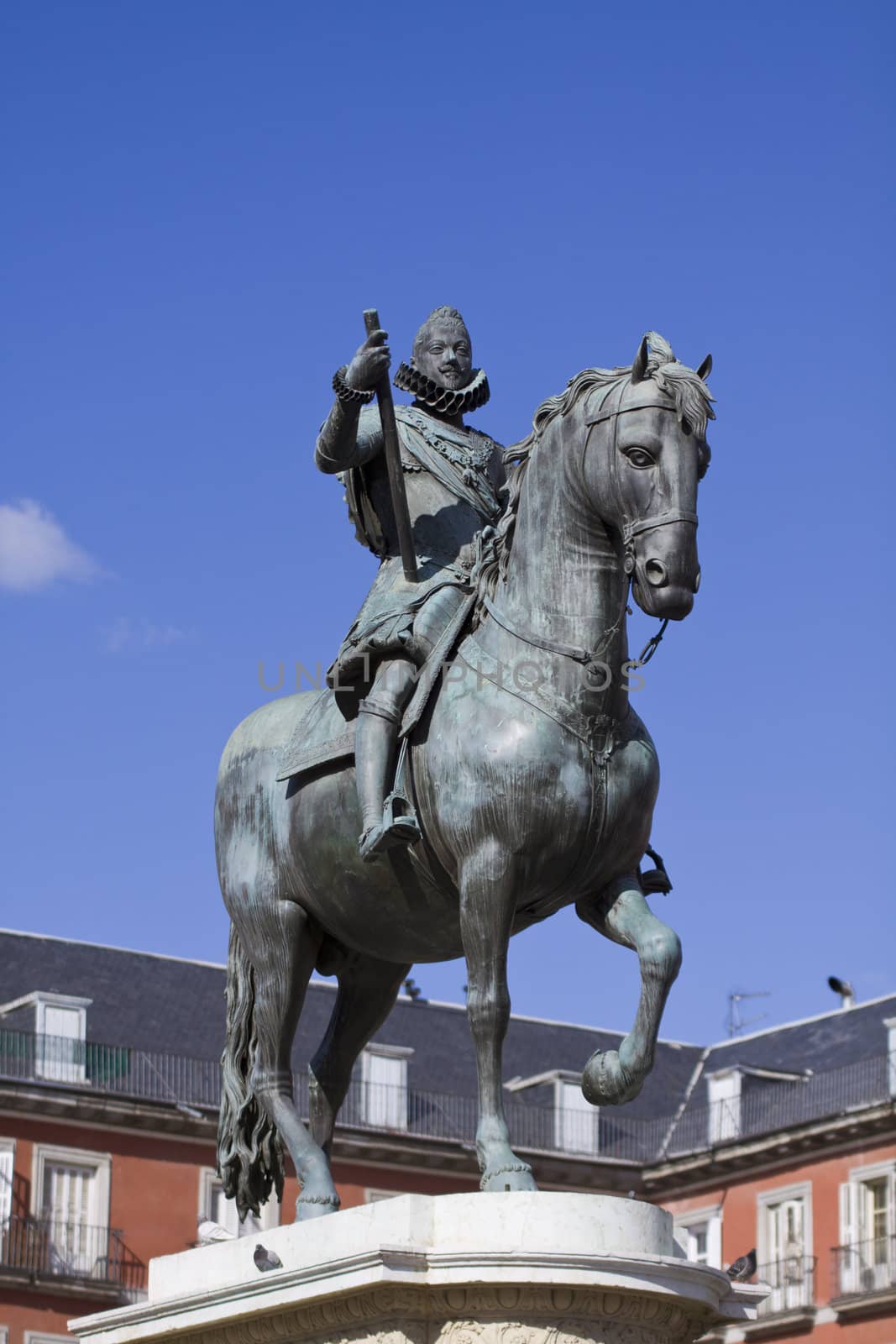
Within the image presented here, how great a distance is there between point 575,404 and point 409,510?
1.64m

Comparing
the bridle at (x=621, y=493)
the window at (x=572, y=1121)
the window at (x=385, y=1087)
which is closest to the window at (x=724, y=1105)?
the window at (x=572, y=1121)

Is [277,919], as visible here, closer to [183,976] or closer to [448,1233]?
[448,1233]

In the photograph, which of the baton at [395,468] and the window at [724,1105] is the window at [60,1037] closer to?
the window at [724,1105]

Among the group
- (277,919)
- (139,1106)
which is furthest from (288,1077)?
(139,1106)

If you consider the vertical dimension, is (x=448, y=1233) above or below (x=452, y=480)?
below

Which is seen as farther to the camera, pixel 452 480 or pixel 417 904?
pixel 452 480

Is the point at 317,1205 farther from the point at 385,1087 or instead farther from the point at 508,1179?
the point at 385,1087

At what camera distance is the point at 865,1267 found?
5469 centimetres

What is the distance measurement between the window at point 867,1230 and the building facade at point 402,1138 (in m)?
0.05

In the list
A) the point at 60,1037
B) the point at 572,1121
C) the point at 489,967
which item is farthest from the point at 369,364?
the point at 572,1121

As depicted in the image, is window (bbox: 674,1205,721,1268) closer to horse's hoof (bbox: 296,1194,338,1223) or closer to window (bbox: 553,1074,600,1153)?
window (bbox: 553,1074,600,1153)

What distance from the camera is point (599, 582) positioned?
43.9 feet

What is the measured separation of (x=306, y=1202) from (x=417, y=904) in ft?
5.00

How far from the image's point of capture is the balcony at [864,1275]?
53906mm
